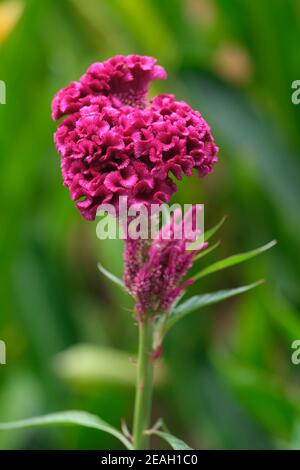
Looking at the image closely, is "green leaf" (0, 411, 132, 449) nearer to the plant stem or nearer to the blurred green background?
the plant stem

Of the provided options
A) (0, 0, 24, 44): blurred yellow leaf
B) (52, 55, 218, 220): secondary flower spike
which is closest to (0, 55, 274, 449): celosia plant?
(52, 55, 218, 220): secondary flower spike

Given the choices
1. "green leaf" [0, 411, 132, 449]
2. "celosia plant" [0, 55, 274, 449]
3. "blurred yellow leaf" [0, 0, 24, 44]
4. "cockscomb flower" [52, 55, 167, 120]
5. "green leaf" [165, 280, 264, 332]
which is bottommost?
"green leaf" [0, 411, 132, 449]

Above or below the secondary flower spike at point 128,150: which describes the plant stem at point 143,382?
below

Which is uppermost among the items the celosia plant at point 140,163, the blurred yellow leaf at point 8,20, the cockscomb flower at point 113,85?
the blurred yellow leaf at point 8,20

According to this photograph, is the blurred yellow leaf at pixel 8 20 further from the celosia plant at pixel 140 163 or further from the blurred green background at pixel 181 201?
the celosia plant at pixel 140 163

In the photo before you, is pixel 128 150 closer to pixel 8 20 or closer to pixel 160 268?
pixel 160 268

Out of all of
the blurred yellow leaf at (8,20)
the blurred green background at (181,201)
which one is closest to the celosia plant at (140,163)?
the blurred green background at (181,201)
